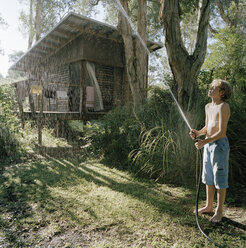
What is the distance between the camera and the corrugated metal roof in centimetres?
813

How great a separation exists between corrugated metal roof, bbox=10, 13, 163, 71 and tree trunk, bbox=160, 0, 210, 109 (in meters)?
4.39

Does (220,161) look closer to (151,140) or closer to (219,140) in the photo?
(219,140)

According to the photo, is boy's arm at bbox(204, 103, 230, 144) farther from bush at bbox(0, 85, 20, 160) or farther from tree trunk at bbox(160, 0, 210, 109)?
bush at bbox(0, 85, 20, 160)

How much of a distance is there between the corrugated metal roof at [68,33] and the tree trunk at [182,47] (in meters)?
4.39

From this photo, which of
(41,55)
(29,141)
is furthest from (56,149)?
(41,55)

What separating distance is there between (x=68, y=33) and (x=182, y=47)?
7.16m

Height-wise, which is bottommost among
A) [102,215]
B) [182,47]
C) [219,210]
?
[102,215]

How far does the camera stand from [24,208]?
108 inches

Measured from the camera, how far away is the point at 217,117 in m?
2.33

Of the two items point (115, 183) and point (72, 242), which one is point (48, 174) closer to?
point (115, 183)

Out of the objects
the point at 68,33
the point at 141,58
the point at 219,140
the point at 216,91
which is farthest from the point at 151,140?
the point at 68,33

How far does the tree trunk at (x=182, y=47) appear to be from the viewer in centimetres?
407

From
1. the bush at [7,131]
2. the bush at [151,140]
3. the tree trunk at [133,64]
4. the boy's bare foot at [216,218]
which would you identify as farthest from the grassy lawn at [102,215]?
the tree trunk at [133,64]

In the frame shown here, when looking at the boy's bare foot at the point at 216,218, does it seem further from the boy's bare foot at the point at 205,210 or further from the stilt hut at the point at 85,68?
the stilt hut at the point at 85,68
